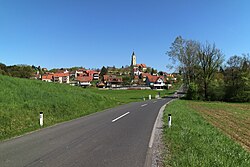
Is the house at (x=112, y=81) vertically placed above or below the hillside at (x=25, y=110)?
above

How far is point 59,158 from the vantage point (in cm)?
679

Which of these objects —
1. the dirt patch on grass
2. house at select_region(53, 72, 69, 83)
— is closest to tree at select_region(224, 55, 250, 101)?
the dirt patch on grass

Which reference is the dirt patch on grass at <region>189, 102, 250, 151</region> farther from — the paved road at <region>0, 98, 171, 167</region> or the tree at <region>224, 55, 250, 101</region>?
the tree at <region>224, 55, 250, 101</region>

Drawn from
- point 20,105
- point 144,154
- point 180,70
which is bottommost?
point 144,154

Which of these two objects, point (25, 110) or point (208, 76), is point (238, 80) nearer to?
point (208, 76)

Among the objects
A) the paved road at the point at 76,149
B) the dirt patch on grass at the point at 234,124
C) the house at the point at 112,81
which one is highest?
the house at the point at 112,81

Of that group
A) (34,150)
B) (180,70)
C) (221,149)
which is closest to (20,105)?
(34,150)

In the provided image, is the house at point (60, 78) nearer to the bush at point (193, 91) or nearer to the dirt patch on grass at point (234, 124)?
the bush at point (193, 91)

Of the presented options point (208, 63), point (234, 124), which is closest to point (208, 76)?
point (208, 63)

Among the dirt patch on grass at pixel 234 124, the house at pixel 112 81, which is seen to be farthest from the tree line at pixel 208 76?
the house at pixel 112 81

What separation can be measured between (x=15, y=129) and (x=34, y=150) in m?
4.60

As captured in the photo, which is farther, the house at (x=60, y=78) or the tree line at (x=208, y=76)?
the house at (x=60, y=78)

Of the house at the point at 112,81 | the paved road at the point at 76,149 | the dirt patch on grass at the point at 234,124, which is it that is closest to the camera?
the paved road at the point at 76,149

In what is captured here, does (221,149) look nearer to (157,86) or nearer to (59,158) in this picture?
(59,158)
